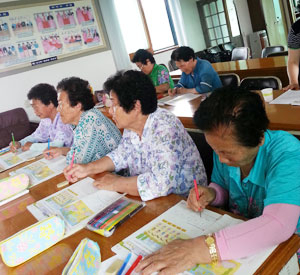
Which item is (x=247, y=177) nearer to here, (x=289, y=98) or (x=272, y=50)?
(x=289, y=98)

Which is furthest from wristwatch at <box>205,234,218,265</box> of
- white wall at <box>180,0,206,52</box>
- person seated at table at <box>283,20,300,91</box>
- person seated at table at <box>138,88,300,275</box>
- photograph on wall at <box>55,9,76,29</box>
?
white wall at <box>180,0,206,52</box>

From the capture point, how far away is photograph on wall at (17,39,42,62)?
15.0ft

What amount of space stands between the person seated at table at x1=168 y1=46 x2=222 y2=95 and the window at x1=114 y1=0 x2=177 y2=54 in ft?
9.21

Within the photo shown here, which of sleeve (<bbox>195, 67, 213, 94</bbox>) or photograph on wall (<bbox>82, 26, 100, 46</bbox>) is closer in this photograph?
sleeve (<bbox>195, 67, 213, 94</bbox>)

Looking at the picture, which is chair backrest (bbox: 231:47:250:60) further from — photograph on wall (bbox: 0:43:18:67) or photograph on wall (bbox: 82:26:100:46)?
photograph on wall (bbox: 0:43:18:67)

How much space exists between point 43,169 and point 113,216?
105cm

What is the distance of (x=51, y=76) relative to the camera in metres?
4.85

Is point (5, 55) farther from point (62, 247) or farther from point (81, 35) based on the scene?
point (62, 247)

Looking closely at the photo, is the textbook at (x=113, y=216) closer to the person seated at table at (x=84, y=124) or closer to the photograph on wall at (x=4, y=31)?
the person seated at table at (x=84, y=124)

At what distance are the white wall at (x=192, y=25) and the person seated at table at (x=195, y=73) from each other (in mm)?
3808

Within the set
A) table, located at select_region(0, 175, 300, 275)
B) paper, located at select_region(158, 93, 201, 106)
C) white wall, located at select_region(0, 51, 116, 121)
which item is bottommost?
table, located at select_region(0, 175, 300, 275)

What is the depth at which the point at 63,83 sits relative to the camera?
2104mm

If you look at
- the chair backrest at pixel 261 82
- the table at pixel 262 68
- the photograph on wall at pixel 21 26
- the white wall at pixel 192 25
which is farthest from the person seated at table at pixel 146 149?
the white wall at pixel 192 25

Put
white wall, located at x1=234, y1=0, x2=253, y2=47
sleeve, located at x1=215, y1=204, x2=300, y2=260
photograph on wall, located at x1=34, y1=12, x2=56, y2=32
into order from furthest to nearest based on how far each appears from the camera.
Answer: white wall, located at x1=234, y1=0, x2=253, y2=47, photograph on wall, located at x1=34, y1=12, x2=56, y2=32, sleeve, located at x1=215, y1=204, x2=300, y2=260
